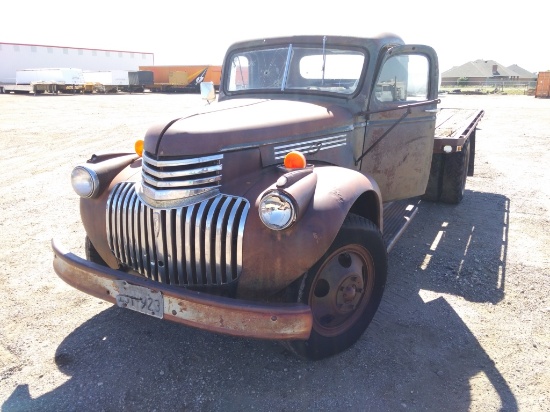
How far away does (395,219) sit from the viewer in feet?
15.5

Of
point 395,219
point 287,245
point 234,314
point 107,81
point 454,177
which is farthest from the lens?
point 107,81

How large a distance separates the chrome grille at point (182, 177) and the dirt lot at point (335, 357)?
62 centimetres

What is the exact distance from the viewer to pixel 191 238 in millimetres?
2732

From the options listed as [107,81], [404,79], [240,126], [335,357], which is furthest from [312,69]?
[107,81]

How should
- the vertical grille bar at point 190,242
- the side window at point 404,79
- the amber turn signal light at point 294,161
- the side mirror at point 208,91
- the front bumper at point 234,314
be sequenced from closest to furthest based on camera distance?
the front bumper at point 234,314, the vertical grille bar at point 190,242, the amber turn signal light at point 294,161, the side window at point 404,79, the side mirror at point 208,91

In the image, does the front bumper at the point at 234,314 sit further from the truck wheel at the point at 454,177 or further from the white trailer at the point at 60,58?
the white trailer at the point at 60,58

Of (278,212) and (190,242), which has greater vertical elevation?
(278,212)

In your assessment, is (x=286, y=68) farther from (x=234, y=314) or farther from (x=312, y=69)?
(x=234, y=314)

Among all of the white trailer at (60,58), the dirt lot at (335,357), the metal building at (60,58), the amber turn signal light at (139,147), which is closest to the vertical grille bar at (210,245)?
the dirt lot at (335,357)

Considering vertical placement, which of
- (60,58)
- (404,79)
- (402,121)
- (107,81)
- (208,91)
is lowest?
(402,121)

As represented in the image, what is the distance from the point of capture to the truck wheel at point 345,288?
9.49 ft

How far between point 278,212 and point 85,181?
1.51m

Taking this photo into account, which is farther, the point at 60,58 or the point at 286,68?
the point at 60,58

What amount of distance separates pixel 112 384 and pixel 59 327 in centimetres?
86
